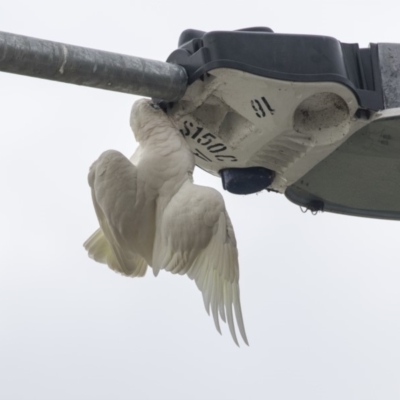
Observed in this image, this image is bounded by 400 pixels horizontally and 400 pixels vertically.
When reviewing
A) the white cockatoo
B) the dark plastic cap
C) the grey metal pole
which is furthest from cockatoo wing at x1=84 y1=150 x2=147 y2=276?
the dark plastic cap

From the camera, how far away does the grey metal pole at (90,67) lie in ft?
19.2

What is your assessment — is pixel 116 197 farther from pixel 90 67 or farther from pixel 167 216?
pixel 90 67

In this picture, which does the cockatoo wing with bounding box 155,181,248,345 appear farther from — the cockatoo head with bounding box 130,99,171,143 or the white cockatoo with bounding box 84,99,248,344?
the cockatoo head with bounding box 130,99,171,143

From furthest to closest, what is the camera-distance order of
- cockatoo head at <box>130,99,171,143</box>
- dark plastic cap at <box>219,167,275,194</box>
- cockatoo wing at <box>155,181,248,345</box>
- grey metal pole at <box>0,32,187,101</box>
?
dark plastic cap at <box>219,167,275,194</box>, cockatoo head at <box>130,99,171,143</box>, cockatoo wing at <box>155,181,248,345</box>, grey metal pole at <box>0,32,187,101</box>

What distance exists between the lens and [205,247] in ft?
21.3

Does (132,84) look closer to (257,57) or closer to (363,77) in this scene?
(257,57)

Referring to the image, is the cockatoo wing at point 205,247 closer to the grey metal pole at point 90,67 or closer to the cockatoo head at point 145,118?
the cockatoo head at point 145,118

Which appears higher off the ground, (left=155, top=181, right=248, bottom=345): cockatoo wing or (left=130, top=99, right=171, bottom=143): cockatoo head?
(left=130, top=99, right=171, bottom=143): cockatoo head

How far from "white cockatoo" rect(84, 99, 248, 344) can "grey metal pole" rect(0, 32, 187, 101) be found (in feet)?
0.90

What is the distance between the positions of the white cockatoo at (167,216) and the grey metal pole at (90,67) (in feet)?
0.90

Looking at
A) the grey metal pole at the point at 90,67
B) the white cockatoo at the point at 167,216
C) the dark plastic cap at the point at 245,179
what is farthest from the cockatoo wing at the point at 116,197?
the dark plastic cap at the point at 245,179

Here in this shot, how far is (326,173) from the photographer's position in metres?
7.30

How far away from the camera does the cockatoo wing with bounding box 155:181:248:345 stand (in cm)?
639

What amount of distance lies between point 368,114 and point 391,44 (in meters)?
0.34
